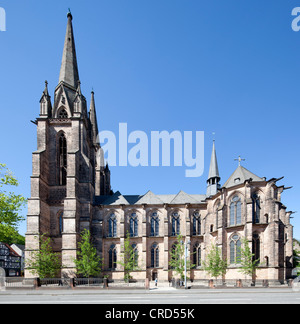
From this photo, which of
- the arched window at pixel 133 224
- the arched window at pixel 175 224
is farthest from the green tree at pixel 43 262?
the arched window at pixel 175 224

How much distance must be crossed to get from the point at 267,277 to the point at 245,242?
509 cm

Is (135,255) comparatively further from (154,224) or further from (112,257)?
(154,224)

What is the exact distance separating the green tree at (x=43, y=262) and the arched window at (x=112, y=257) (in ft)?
31.4

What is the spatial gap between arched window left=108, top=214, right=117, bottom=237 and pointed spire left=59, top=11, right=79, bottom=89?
24.7m

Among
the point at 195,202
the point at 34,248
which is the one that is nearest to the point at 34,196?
the point at 34,248

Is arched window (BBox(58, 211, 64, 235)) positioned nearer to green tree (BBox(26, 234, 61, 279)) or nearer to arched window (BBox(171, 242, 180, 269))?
green tree (BBox(26, 234, 61, 279))

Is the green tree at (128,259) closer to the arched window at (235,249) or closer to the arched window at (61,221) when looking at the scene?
the arched window at (61,221)

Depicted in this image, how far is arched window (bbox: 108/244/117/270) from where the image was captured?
141 ft

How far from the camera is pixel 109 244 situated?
145 ft

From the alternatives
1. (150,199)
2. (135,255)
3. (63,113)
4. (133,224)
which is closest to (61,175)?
(63,113)

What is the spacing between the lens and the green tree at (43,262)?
112ft

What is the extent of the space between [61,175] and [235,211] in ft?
92.4

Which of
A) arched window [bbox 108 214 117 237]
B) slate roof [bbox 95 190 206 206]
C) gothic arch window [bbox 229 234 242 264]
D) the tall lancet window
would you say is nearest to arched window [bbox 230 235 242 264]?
gothic arch window [bbox 229 234 242 264]

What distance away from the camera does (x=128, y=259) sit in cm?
4141
